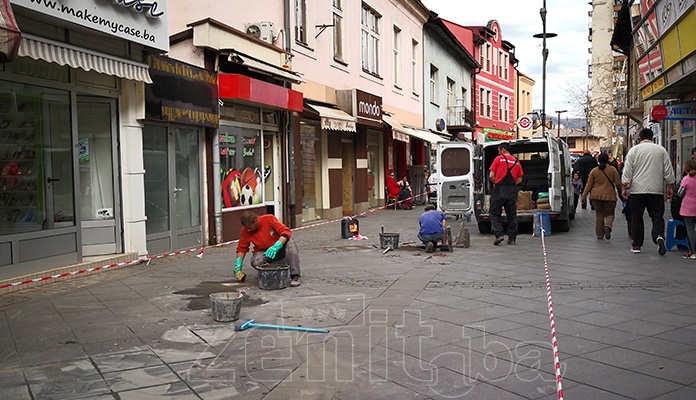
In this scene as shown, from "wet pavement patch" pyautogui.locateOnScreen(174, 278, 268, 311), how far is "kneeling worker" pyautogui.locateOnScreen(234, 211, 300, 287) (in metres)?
0.20

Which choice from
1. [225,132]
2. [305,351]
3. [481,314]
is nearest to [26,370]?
[305,351]

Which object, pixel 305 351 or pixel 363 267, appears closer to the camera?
pixel 305 351

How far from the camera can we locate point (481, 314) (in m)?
6.36

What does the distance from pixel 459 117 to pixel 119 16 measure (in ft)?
92.8

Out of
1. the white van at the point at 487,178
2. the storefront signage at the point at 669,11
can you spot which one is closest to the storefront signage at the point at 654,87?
the storefront signage at the point at 669,11

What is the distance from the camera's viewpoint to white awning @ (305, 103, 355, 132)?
15781 mm

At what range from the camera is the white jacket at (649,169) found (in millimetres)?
9930

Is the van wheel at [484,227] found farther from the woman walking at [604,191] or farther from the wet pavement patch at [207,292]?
the wet pavement patch at [207,292]

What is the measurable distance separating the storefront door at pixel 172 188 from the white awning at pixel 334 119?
14.7 feet

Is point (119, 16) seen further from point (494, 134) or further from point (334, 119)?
point (494, 134)

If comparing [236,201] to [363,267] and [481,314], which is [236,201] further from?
[481,314]

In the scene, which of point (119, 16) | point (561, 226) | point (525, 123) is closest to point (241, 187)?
point (119, 16)

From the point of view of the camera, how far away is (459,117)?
35375 mm

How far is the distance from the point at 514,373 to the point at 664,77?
1257 cm
